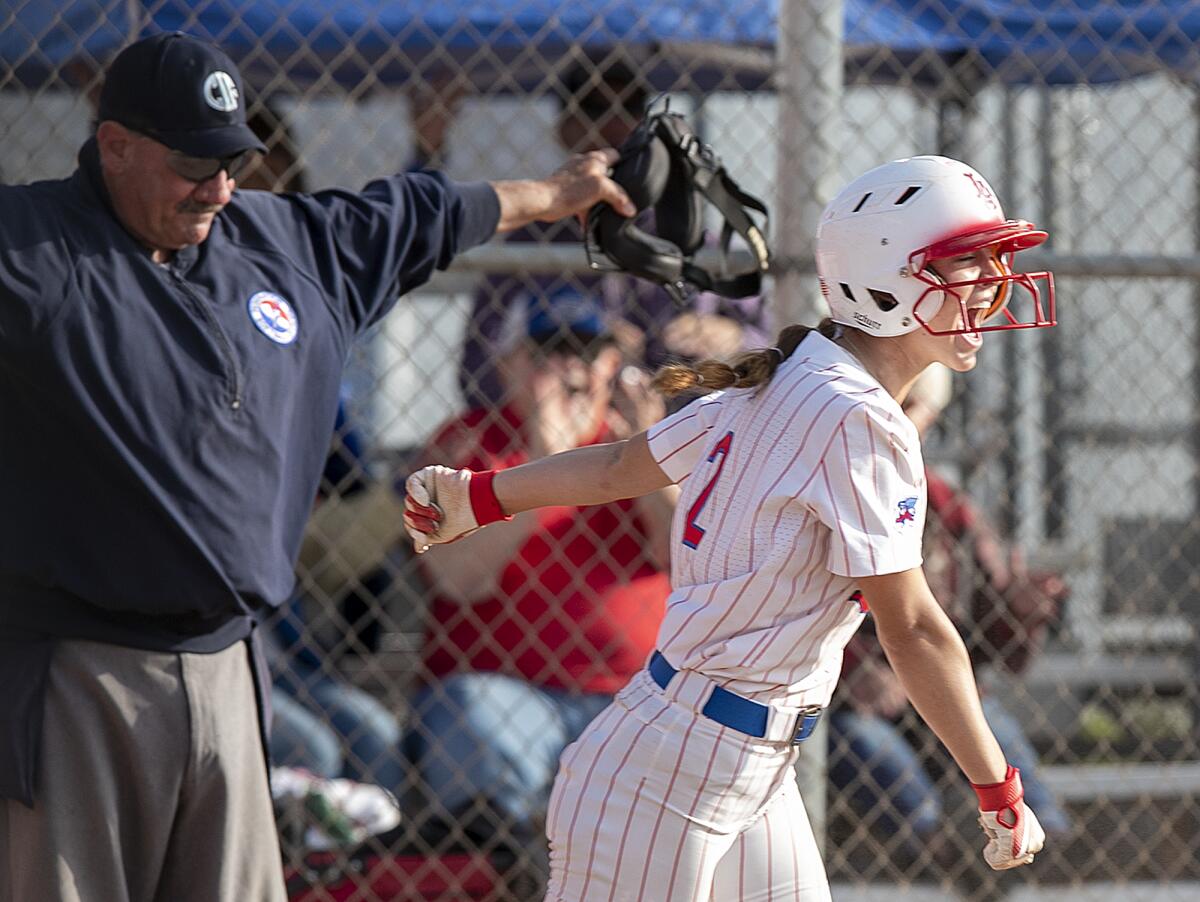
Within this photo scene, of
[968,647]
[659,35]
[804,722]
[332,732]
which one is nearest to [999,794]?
[804,722]

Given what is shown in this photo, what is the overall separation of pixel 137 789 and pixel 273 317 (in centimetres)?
85

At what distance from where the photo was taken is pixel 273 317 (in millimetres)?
2789

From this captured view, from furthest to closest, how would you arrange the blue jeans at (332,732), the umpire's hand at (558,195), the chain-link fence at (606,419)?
the blue jeans at (332,732)
the chain-link fence at (606,419)
the umpire's hand at (558,195)

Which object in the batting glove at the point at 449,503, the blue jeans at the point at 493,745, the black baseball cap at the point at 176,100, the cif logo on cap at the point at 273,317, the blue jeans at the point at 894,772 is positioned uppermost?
the black baseball cap at the point at 176,100

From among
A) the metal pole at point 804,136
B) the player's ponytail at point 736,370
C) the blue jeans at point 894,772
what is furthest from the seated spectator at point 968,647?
the player's ponytail at point 736,370

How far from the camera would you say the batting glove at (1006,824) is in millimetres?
2246

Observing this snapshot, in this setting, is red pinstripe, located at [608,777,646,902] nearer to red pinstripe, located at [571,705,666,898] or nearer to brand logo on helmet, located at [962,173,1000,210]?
red pinstripe, located at [571,705,666,898]

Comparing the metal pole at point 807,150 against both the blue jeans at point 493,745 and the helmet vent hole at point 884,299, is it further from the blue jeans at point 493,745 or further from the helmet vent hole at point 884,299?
the helmet vent hole at point 884,299

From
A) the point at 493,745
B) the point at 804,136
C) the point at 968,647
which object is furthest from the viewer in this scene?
the point at 968,647

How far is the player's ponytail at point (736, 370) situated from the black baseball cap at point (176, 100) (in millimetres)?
875

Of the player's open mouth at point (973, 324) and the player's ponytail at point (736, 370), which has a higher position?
the player's open mouth at point (973, 324)

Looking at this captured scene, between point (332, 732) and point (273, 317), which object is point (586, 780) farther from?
point (332, 732)

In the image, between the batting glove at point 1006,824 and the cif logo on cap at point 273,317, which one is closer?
the batting glove at point 1006,824

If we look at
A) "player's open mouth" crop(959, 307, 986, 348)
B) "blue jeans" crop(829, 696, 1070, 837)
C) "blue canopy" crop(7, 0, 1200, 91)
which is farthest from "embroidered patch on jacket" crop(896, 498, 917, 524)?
"blue canopy" crop(7, 0, 1200, 91)
